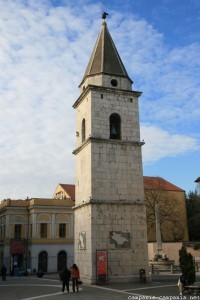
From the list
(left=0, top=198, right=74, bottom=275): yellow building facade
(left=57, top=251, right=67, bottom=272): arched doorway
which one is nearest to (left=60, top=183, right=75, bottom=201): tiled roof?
(left=0, top=198, right=74, bottom=275): yellow building facade

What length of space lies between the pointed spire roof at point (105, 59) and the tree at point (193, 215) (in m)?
37.1

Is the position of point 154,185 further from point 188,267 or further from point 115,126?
point 188,267

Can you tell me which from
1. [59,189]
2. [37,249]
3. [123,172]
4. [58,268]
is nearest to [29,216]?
[37,249]

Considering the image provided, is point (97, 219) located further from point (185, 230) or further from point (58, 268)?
point (185, 230)

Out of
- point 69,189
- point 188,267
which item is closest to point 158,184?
point 69,189

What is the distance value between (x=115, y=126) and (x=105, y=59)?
5109mm

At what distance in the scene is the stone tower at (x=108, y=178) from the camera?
70.3ft

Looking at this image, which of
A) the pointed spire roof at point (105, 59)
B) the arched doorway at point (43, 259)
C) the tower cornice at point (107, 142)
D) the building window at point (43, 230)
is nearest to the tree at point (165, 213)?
the building window at point (43, 230)

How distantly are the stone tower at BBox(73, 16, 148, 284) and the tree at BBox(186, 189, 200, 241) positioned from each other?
36.5 metres

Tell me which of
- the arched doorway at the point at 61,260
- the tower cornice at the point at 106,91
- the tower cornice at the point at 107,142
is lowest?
the arched doorway at the point at 61,260

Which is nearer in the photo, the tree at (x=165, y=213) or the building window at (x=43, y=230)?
the building window at (x=43, y=230)

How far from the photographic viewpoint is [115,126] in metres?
24.5

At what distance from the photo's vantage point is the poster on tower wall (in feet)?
67.2

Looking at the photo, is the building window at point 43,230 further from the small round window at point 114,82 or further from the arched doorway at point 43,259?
the small round window at point 114,82
